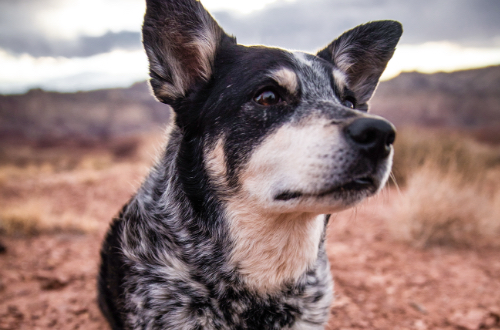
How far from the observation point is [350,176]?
Result: 4.95ft

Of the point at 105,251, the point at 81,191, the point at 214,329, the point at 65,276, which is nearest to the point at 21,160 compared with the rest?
the point at 81,191

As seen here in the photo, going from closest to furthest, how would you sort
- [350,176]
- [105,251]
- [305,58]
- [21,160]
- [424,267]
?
[350,176]
[305,58]
[105,251]
[424,267]
[21,160]

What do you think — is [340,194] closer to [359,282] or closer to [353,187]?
[353,187]

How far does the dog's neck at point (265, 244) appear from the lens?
6.33 ft

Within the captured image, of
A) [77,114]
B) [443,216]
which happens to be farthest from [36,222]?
[77,114]

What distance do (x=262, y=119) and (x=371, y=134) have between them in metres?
0.67

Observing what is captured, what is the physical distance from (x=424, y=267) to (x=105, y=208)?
6.52 meters

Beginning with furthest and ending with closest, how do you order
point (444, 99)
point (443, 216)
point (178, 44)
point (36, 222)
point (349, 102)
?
point (444, 99) < point (36, 222) < point (443, 216) < point (349, 102) < point (178, 44)

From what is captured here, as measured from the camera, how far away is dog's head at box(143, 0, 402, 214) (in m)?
1.53

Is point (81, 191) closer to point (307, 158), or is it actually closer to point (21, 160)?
point (307, 158)

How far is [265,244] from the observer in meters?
1.96

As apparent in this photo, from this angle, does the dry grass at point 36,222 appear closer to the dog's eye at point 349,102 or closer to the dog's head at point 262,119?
the dog's head at point 262,119

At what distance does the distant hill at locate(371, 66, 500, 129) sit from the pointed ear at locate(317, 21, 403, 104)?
1527 inches

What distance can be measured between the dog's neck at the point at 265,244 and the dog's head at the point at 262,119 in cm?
14
